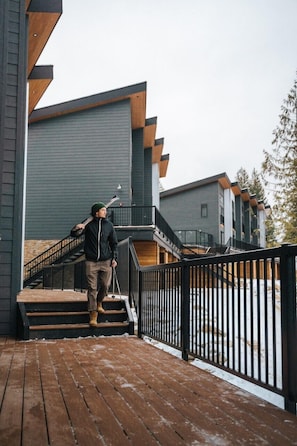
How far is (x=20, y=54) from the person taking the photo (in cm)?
560

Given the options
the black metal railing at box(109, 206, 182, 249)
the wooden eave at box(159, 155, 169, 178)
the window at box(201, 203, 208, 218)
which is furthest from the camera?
the window at box(201, 203, 208, 218)

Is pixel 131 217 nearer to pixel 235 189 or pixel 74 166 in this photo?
pixel 74 166

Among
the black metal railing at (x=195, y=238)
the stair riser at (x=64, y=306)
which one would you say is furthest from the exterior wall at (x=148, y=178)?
the stair riser at (x=64, y=306)

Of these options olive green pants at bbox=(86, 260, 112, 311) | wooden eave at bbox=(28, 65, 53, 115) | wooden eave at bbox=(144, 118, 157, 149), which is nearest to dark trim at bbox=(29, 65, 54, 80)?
wooden eave at bbox=(28, 65, 53, 115)

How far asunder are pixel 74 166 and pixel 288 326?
14.8m

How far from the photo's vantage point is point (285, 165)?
2158 cm

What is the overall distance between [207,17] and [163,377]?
1650 centimetres

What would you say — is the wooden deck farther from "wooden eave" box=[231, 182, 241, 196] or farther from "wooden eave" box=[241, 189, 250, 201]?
"wooden eave" box=[241, 189, 250, 201]

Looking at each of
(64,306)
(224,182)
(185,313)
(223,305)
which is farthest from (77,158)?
(223,305)

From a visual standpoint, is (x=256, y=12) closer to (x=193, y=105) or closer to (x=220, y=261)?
(x=220, y=261)

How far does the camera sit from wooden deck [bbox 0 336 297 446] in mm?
1956

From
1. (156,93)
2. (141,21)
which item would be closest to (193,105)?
(156,93)

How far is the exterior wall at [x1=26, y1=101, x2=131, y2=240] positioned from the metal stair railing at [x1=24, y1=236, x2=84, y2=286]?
810 millimetres

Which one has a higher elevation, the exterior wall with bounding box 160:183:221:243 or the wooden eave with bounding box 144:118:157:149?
the wooden eave with bounding box 144:118:157:149
